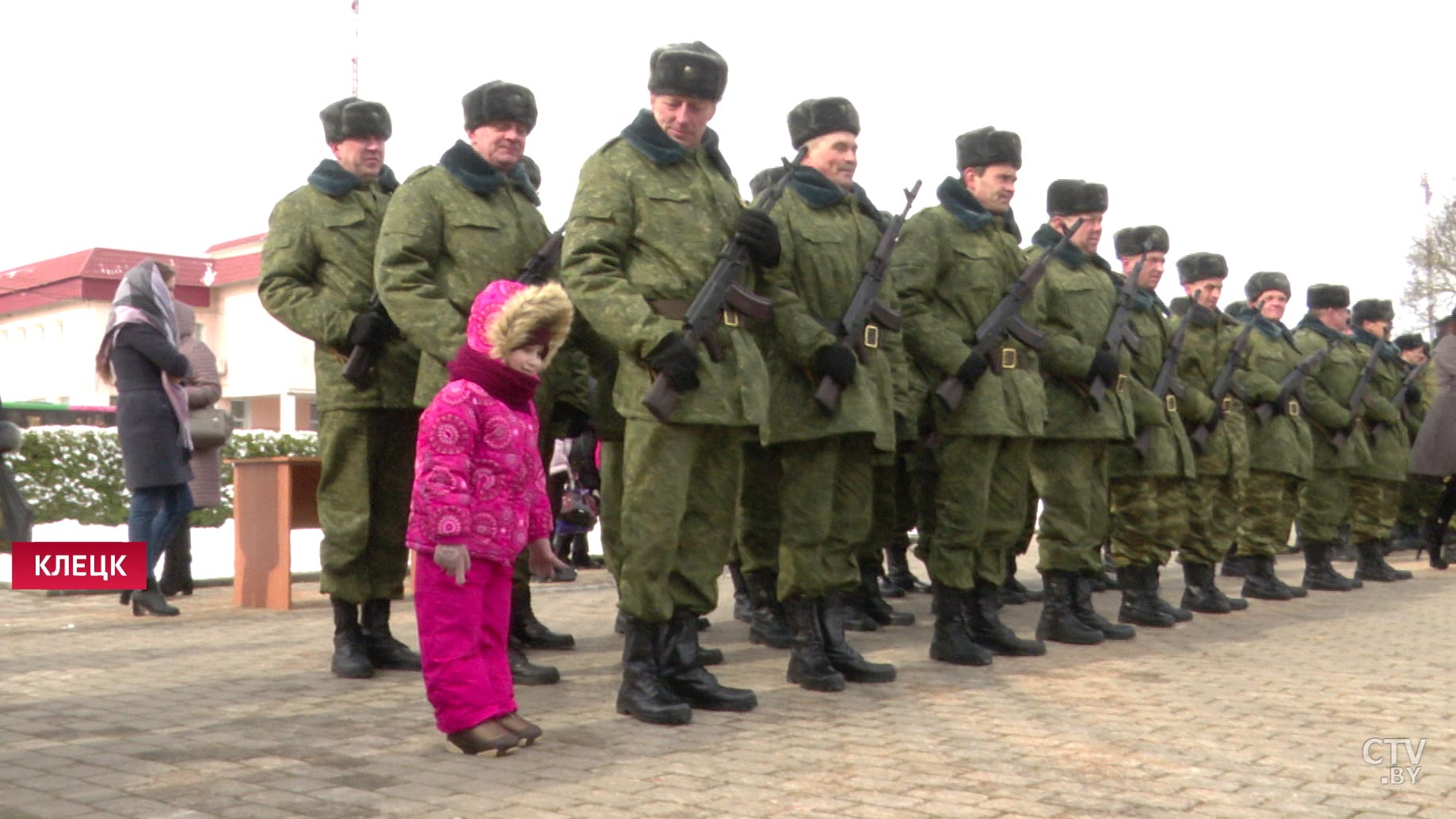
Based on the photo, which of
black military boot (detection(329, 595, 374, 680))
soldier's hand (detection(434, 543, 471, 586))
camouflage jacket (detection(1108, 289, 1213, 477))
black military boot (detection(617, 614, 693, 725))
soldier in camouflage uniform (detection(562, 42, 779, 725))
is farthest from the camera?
camouflage jacket (detection(1108, 289, 1213, 477))

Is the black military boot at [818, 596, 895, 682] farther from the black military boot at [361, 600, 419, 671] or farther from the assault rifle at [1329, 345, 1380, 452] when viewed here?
the assault rifle at [1329, 345, 1380, 452]

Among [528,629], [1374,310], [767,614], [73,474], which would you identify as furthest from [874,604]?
[73,474]

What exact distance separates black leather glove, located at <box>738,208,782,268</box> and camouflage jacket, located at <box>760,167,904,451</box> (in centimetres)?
43

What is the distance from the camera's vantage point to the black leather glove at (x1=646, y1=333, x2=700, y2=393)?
18.1 feet

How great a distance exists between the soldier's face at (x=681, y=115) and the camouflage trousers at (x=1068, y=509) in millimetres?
2924

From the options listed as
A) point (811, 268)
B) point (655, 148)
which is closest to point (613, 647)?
point (811, 268)

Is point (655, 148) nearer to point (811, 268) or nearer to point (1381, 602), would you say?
point (811, 268)

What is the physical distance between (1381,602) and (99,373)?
8030 mm

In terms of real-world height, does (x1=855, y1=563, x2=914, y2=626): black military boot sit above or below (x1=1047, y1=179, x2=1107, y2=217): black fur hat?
below

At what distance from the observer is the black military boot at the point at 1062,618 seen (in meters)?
8.05

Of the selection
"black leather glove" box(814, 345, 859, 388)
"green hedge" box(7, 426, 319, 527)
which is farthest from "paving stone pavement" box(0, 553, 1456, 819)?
"green hedge" box(7, 426, 319, 527)

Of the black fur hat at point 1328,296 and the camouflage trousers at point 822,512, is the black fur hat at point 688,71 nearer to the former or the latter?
the camouflage trousers at point 822,512

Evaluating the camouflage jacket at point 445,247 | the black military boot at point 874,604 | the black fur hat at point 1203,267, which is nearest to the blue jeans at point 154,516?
the camouflage jacket at point 445,247

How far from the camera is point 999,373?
7.45m
